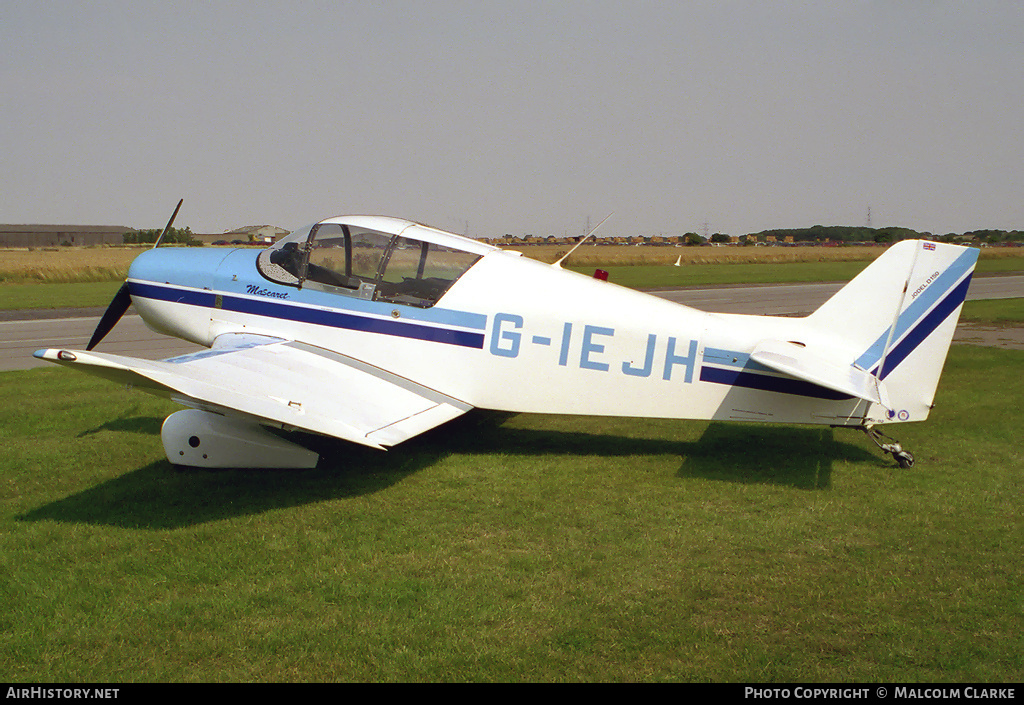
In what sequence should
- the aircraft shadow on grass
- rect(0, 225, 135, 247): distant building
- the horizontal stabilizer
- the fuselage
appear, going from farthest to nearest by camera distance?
rect(0, 225, 135, 247): distant building, the fuselage, the horizontal stabilizer, the aircraft shadow on grass

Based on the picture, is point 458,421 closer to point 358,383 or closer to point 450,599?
point 358,383

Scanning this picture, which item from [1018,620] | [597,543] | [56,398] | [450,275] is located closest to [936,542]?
[1018,620]

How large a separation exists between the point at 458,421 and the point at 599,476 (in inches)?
102

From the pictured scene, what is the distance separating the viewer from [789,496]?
600 cm

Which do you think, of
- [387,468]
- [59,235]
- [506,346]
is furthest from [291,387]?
[59,235]

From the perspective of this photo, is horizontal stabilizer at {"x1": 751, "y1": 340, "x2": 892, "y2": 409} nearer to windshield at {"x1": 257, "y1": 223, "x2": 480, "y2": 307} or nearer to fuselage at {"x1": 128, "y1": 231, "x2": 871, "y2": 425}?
fuselage at {"x1": 128, "y1": 231, "x2": 871, "y2": 425}

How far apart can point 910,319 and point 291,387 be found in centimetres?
531

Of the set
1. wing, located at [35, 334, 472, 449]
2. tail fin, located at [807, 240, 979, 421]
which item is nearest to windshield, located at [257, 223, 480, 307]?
wing, located at [35, 334, 472, 449]

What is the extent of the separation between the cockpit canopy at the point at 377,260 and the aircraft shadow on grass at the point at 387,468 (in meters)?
1.58

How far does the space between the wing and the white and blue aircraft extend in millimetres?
27

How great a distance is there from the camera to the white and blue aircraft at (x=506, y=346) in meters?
6.25

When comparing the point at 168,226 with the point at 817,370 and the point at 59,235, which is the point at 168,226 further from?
the point at 59,235

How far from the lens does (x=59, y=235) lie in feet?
385

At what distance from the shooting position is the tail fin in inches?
254
